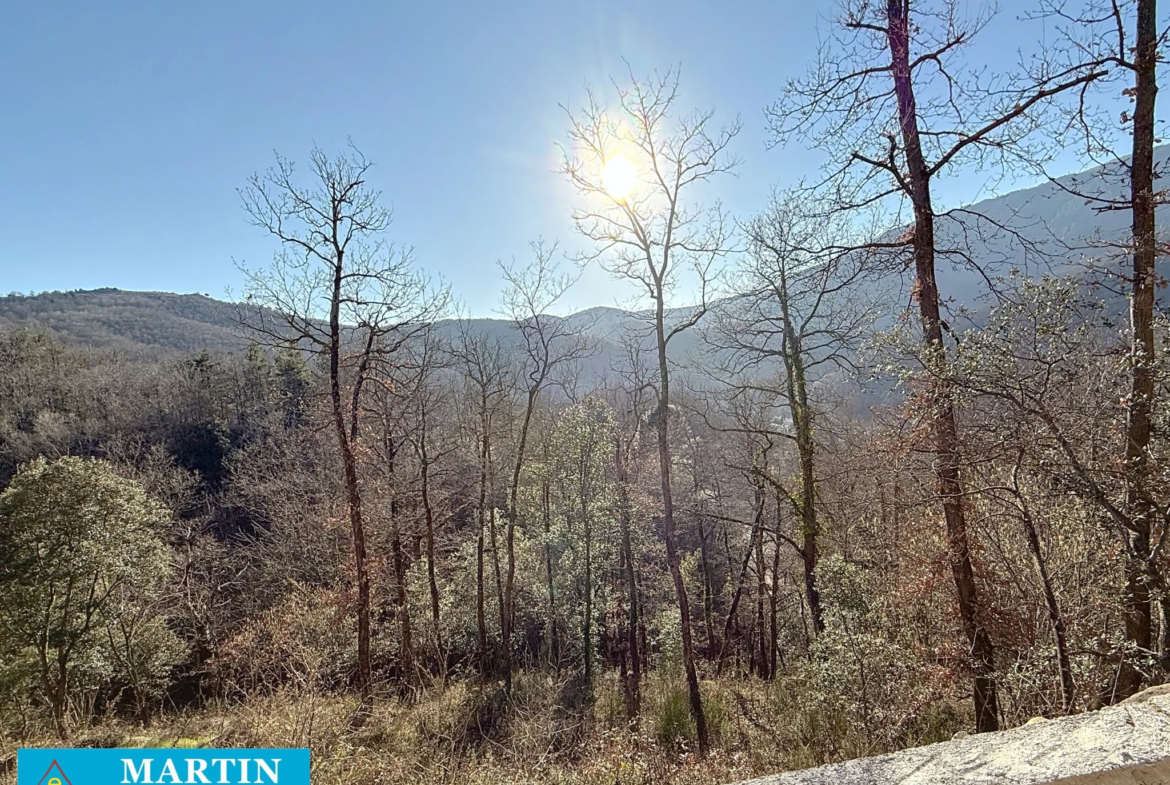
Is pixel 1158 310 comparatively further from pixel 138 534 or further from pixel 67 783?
pixel 138 534

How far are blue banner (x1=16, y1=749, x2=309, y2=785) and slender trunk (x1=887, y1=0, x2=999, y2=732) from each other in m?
6.67

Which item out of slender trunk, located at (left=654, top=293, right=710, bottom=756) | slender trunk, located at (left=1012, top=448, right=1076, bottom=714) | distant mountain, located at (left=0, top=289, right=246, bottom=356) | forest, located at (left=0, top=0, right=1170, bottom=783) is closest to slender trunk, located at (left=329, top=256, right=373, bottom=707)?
forest, located at (left=0, top=0, right=1170, bottom=783)

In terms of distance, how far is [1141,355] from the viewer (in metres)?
3.61

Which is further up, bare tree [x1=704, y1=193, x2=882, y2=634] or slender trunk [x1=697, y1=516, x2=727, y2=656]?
bare tree [x1=704, y1=193, x2=882, y2=634]

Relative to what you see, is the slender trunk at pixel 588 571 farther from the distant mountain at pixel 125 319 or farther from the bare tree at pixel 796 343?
the distant mountain at pixel 125 319

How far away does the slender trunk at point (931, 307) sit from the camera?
5328 mm

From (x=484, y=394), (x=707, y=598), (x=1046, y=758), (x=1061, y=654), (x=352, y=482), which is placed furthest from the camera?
(x=707, y=598)

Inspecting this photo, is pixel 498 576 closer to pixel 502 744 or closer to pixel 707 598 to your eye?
pixel 502 744

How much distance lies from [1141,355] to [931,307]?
6.62ft

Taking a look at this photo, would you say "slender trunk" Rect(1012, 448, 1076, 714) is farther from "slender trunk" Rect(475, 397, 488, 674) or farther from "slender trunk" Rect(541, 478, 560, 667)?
"slender trunk" Rect(541, 478, 560, 667)

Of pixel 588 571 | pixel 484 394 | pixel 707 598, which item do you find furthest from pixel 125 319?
pixel 707 598

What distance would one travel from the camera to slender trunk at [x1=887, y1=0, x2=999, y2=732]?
5.33 m

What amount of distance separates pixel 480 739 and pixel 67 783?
7236mm

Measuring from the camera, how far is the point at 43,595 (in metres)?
10.8
